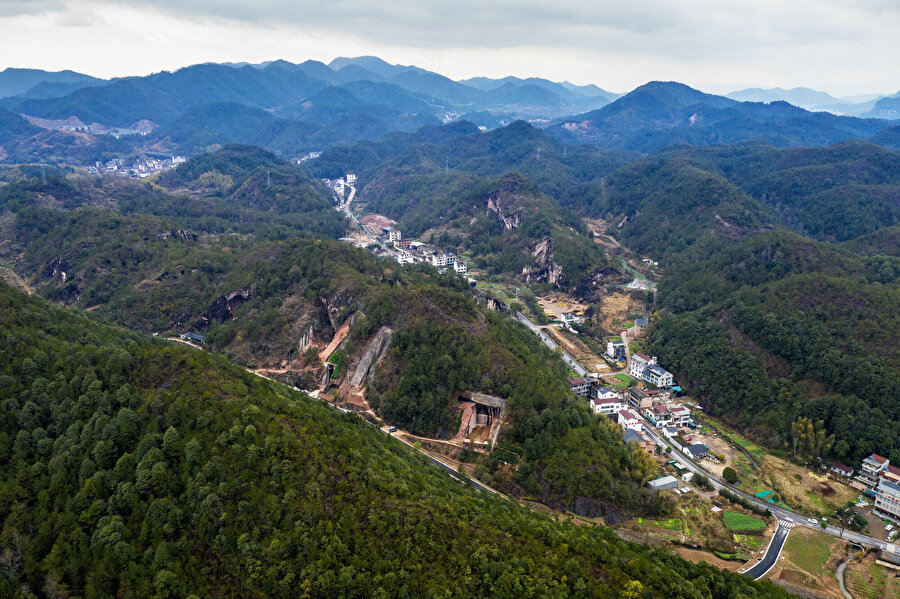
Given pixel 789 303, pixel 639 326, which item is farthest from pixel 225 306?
pixel 789 303

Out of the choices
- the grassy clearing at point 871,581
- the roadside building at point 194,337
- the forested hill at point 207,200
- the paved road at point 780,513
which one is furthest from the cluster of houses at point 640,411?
the forested hill at point 207,200

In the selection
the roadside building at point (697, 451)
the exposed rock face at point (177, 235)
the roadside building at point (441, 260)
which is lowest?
the roadside building at point (697, 451)

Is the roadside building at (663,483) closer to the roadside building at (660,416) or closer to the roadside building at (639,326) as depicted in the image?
the roadside building at (660,416)

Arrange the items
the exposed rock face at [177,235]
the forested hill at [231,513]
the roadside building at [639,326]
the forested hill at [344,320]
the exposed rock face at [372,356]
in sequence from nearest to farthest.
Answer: the forested hill at [231,513]
the forested hill at [344,320]
the exposed rock face at [372,356]
the roadside building at [639,326]
the exposed rock face at [177,235]

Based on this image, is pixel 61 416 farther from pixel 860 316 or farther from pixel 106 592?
pixel 860 316

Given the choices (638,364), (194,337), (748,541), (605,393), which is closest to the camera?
(748,541)

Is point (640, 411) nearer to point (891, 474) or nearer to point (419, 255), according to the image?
point (891, 474)

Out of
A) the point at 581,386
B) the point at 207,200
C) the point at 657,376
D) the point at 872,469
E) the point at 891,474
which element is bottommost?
the point at 872,469

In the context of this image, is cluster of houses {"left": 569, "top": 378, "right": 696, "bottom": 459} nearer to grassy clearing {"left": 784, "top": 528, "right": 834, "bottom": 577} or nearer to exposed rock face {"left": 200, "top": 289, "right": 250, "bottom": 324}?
grassy clearing {"left": 784, "top": 528, "right": 834, "bottom": 577}
